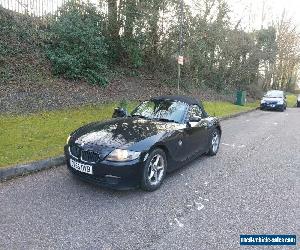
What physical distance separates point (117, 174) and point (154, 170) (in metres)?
0.78

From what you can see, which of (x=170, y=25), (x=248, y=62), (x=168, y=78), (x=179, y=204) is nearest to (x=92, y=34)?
(x=170, y=25)

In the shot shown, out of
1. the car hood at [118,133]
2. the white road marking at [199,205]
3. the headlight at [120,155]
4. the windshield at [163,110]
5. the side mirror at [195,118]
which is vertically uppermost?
the windshield at [163,110]

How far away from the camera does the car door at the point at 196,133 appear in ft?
19.0

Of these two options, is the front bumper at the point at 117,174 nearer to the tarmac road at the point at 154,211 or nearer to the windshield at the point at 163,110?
the tarmac road at the point at 154,211

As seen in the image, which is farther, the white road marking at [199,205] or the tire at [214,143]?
the tire at [214,143]

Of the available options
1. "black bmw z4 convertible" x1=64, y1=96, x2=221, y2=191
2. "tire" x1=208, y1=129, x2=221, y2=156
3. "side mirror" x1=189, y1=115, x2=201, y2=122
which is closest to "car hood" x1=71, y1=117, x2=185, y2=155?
"black bmw z4 convertible" x1=64, y1=96, x2=221, y2=191

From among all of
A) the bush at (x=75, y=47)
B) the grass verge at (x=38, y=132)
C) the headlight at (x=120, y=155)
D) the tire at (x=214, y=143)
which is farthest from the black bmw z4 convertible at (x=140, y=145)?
the bush at (x=75, y=47)

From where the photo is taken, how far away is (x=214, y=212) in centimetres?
429

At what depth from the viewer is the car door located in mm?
5793

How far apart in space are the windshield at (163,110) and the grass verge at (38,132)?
1852mm

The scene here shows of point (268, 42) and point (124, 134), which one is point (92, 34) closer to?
point (124, 134)

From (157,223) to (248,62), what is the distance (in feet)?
80.0

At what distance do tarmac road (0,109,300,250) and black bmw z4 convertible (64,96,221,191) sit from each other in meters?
0.31

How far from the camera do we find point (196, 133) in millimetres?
6070
